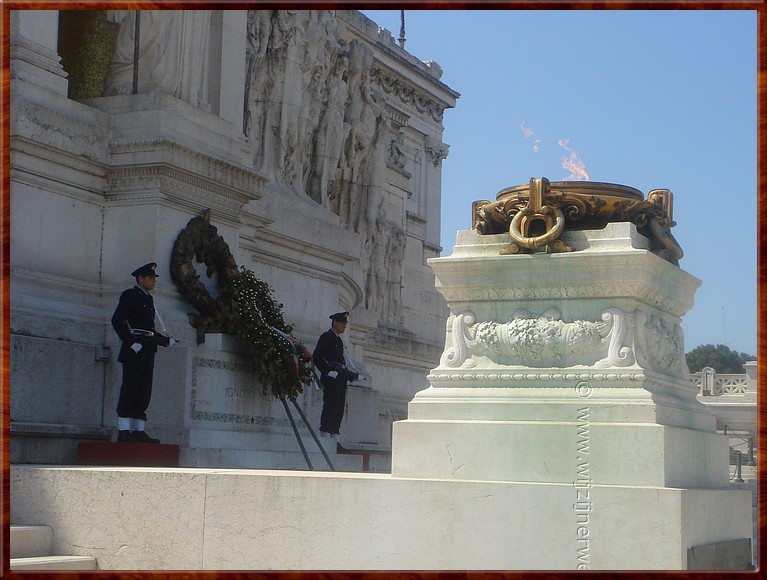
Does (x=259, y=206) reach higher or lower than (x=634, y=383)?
higher

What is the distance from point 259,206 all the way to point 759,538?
12.5m

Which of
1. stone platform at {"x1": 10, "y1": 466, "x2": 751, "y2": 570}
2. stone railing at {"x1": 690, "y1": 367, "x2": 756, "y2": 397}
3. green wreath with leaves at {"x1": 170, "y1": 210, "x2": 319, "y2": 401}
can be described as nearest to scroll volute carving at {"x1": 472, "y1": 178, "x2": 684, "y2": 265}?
stone platform at {"x1": 10, "y1": 466, "x2": 751, "y2": 570}

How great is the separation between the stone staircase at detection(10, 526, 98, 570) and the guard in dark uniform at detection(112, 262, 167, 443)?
4136 millimetres

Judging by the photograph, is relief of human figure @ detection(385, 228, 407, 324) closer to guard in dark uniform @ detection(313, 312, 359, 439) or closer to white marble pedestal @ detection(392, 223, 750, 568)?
guard in dark uniform @ detection(313, 312, 359, 439)

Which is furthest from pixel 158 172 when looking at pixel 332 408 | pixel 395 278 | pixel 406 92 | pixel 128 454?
pixel 406 92

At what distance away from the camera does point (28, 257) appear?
12.4 metres

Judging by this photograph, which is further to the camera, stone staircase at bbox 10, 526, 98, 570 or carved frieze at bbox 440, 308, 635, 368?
stone staircase at bbox 10, 526, 98, 570

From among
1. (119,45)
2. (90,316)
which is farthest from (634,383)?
(119,45)

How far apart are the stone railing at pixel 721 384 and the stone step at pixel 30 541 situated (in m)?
30.2

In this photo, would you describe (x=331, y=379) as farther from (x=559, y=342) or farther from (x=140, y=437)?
(x=559, y=342)

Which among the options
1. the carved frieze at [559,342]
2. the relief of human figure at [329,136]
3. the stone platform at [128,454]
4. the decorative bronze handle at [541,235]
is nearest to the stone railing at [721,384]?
the relief of human figure at [329,136]

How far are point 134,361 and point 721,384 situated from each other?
93.2 ft

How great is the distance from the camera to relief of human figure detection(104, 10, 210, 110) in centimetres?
1435

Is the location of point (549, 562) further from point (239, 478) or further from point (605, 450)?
point (239, 478)
